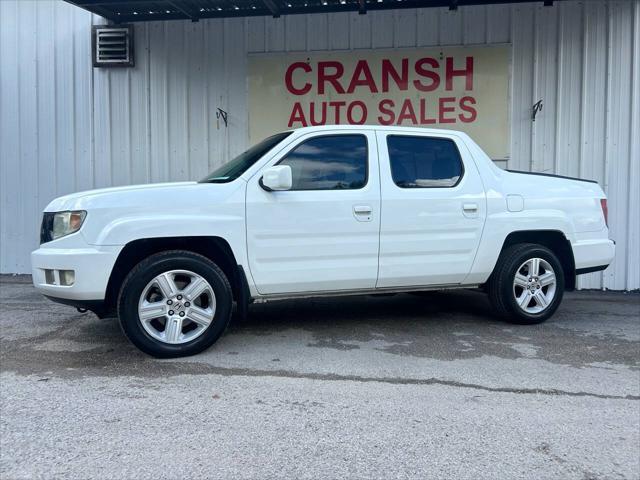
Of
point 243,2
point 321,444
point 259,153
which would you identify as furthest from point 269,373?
point 243,2

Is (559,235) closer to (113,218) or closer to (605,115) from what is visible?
(605,115)

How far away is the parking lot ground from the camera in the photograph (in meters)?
2.71

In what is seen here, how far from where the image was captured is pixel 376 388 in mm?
3688

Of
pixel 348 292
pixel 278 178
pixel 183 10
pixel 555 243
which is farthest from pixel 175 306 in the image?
pixel 183 10

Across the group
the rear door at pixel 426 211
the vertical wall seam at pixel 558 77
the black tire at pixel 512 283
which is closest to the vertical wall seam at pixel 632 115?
the vertical wall seam at pixel 558 77

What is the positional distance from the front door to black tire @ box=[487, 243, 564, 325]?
4.40 ft

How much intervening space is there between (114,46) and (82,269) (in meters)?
5.54

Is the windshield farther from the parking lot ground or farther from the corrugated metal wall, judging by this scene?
the corrugated metal wall

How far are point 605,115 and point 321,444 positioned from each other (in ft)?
23.1

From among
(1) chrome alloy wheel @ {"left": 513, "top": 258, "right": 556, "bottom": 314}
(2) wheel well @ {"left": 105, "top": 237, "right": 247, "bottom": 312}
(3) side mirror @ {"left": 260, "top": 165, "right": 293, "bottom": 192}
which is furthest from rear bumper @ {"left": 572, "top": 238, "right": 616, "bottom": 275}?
(2) wheel well @ {"left": 105, "top": 237, "right": 247, "bottom": 312}

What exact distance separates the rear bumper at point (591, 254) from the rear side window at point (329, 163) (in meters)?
2.46

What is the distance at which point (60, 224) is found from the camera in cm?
426

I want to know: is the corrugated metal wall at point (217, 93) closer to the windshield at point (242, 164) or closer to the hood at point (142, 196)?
the windshield at point (242, 164)

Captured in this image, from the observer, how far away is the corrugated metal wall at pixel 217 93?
303 inches
